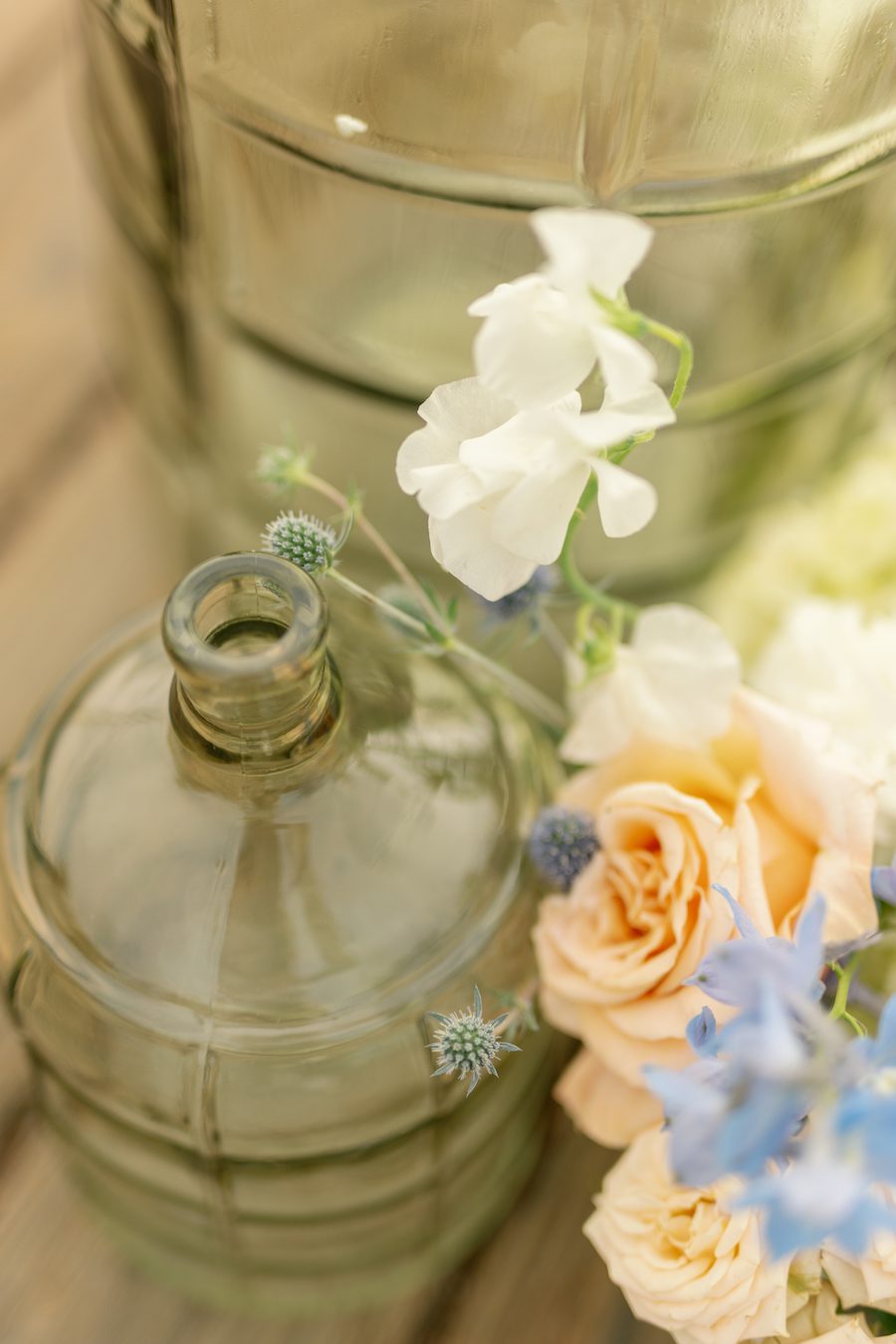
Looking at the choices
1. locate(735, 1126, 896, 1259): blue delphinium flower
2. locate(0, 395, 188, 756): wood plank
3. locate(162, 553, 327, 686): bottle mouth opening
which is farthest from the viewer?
locate(0, 395, 188, 756): wood plank

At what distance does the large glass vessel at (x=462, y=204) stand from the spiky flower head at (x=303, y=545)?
0.17 metres

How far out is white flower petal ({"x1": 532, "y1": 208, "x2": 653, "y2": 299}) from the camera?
0.24m

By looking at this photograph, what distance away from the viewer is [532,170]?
1.44 ft

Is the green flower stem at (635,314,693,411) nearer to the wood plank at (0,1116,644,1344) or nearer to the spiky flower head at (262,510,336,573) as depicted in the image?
the spiky flower head at (262,510,336,573)

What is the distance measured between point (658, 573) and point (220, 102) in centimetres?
26

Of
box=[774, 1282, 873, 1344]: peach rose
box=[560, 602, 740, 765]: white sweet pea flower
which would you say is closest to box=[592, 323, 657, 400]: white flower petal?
box=[560, 602, 740, 765]: white sweet pea flower

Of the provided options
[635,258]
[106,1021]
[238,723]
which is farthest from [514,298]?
[106,1021]

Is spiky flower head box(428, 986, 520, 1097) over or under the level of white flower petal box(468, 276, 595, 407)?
under

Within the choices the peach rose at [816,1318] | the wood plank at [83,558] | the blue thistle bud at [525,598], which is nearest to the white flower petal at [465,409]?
the blue thistle bud at [525,598]

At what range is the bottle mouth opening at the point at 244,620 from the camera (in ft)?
0.99

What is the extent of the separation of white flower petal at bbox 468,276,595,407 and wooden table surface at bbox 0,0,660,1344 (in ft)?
1.08

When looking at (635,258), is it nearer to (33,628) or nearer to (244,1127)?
(244,1127)

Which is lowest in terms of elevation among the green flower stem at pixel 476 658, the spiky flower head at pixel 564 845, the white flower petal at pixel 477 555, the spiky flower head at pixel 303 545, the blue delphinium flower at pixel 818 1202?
the blue delphinium flower at pixel 818 1202

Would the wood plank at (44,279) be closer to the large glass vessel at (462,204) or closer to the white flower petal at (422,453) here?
the large glass vessel at (462,204)
